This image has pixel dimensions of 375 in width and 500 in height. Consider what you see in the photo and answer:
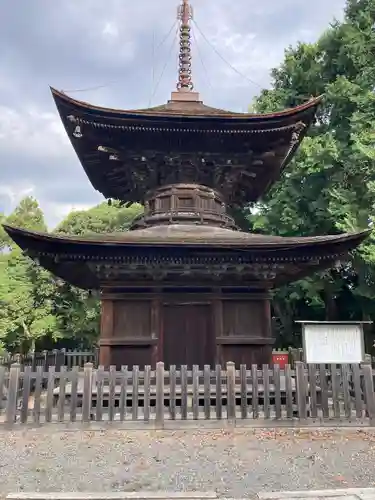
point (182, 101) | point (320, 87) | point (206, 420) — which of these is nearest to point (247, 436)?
point (206, 420)

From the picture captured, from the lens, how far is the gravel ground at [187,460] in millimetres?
5469

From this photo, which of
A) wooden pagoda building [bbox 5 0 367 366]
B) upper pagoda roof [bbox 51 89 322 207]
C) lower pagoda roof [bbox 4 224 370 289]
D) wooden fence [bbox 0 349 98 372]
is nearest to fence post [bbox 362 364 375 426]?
wooden pagoda building [bbox 5 0 367 366]

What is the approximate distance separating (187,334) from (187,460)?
4.62m

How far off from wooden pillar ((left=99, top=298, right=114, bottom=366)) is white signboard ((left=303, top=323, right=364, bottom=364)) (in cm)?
451

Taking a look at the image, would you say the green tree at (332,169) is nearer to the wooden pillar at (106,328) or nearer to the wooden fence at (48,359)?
the wooden fence at (48,359)

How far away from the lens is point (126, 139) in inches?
440

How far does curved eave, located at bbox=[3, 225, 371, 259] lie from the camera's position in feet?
31.4

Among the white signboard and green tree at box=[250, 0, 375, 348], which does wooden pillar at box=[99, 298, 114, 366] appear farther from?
green tree at box=[250, 0, 375, 348]

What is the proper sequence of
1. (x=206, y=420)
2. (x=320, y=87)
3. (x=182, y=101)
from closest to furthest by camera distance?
(x=206, y=420)
(x=182, y=101)
(x=320, y=87)

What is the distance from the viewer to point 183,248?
9.72 m

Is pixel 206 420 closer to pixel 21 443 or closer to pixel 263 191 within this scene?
pixel 21 443

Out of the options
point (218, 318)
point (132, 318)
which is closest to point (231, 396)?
point (218, 318)

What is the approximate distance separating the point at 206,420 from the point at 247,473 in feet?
8.46

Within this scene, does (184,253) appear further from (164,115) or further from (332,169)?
(332,169)
